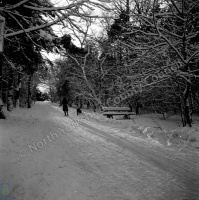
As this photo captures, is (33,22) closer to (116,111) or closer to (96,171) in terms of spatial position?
(96,171)

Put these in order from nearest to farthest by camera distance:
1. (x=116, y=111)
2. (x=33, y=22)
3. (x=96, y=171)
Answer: (x=96, y=171) < (x=33, y=22) < (x=116, y=111)

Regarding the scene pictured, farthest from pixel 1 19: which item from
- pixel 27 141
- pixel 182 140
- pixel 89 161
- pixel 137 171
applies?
pixel 182 140

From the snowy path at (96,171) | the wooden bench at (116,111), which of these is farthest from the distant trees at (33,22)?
the wooden bench at (116,111)

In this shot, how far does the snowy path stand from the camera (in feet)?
9.14

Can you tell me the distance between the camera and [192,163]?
4180mm

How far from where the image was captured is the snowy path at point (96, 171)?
2.79 m

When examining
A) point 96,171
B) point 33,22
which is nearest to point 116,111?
point 33,22

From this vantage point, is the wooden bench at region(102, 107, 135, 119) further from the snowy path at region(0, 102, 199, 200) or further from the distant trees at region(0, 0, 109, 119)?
the snowy path at region(0, 102, 199, 200)

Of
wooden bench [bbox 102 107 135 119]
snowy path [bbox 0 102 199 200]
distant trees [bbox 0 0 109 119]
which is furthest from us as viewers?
wooden bench [bbox 102 107 135 119]

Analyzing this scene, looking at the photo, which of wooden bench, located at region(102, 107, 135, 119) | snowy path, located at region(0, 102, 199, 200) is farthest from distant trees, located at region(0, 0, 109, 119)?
wooden bench, located at region(102, 107, 135, 119)

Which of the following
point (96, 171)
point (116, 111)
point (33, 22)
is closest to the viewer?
point (96, 171)

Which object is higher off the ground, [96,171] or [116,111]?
[116,111]

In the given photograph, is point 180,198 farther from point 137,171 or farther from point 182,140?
point 182,140

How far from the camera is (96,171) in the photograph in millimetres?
3611
